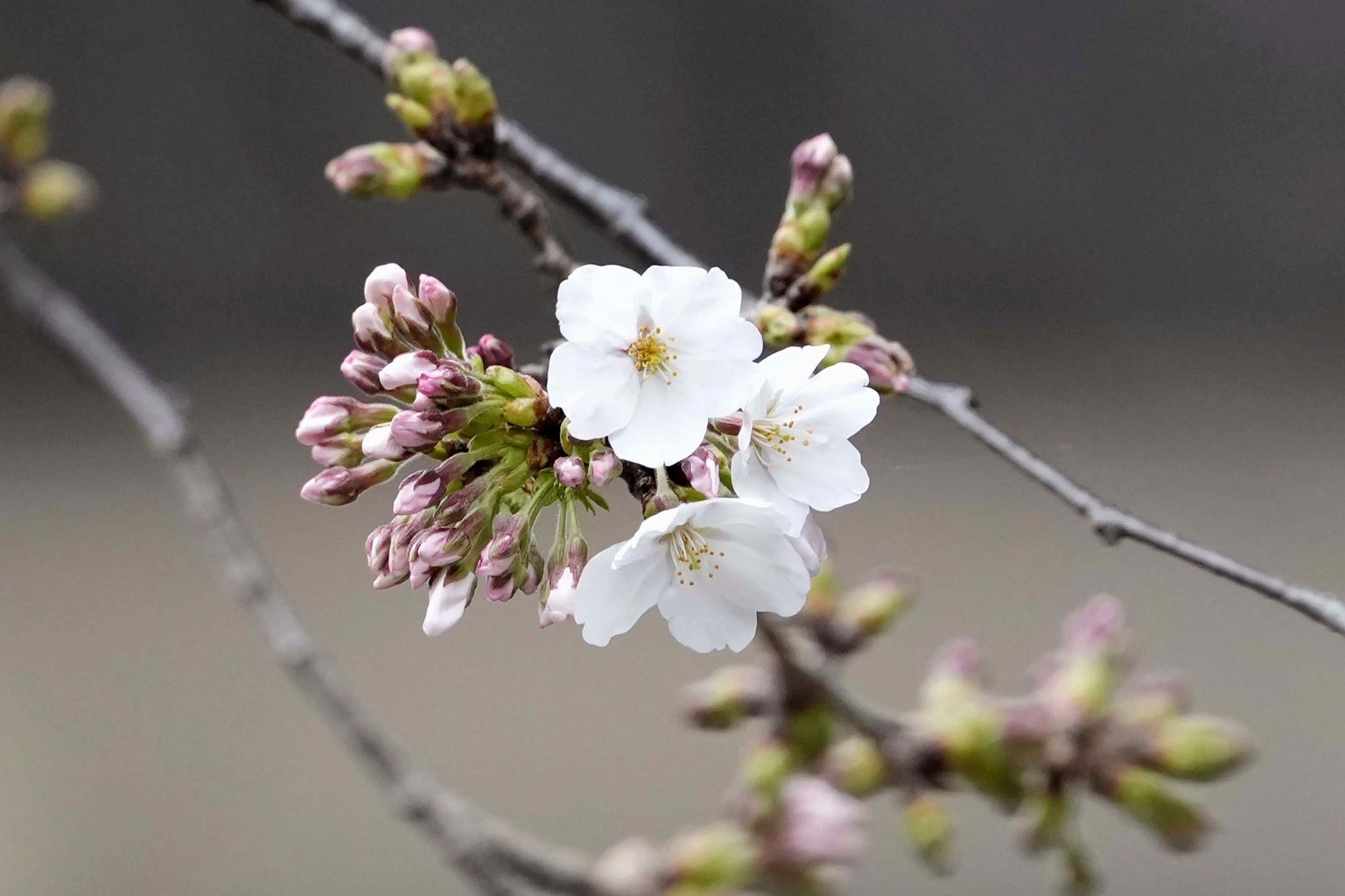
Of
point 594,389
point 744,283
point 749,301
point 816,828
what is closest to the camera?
point 594,389

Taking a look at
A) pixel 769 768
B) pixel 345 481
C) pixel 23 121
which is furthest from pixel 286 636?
pixel 23 121

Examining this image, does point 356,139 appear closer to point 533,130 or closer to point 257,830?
point 533,130

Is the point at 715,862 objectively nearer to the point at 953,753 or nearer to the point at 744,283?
the point at 953,753

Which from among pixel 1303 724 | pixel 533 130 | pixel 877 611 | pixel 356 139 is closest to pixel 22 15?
pixel 356 139

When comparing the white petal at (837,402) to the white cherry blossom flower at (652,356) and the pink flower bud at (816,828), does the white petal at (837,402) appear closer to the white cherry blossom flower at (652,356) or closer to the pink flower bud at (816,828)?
the white cherry blossom flower at (652,356)

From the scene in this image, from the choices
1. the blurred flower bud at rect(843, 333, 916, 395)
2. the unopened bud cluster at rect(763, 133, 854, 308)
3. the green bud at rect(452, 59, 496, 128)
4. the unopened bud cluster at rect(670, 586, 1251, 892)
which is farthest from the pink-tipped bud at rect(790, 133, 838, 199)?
the unopened bud cluster at rect(670, 586, 1251, 892)

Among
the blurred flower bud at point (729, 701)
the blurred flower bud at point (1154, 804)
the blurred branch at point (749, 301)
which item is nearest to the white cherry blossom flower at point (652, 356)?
the blurred branch at point (749, 301)

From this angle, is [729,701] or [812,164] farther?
[729,701]
